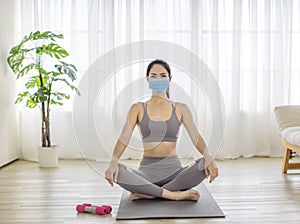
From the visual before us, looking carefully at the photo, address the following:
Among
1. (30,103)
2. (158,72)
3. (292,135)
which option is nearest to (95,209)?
(158,72)

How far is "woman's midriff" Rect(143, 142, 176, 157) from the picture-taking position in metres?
2.95

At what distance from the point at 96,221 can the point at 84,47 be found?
109 inches

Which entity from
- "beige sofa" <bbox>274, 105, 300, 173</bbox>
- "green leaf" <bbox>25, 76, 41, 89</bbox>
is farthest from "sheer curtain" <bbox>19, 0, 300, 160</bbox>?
"beige sofa" <bbox>274, 105, 300, 173</bbox>

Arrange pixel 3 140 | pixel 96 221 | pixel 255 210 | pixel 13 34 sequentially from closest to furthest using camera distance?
1. pixel 96 221
2. pixel 255 210
3. pixel 3 140
4. pixel 13 34

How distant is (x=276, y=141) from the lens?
5.04 meters

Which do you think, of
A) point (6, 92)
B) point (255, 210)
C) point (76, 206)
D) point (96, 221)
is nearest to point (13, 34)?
point (6, 92)

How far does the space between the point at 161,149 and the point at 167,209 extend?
0.44 m

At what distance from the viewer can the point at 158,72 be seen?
2.93 metres

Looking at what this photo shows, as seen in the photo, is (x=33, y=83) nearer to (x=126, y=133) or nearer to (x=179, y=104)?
(x=126, y=133)

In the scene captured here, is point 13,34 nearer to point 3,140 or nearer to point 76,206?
point 3,140

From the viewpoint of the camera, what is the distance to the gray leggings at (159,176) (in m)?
2.83

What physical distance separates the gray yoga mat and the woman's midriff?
0.29 meters

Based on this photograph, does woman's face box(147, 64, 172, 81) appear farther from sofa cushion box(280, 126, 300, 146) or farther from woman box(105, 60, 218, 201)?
sofa cushion box(280, 126, 300, 146)

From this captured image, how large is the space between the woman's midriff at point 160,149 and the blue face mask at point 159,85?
34 centimetres
